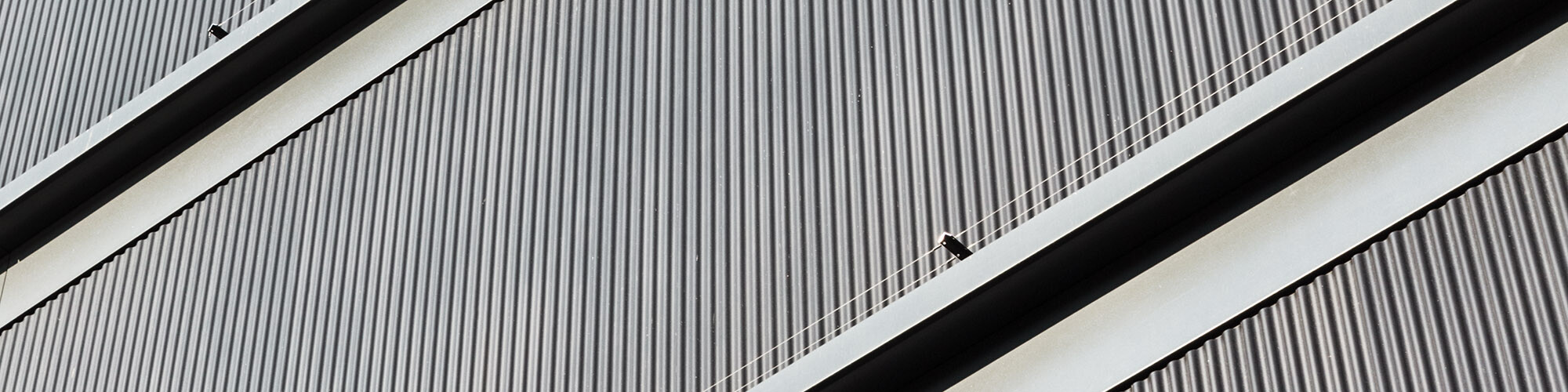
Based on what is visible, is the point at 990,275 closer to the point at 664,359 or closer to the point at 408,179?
the point at 664,359

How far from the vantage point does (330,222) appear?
14281 millimetres

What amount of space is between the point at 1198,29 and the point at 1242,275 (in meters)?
1.73

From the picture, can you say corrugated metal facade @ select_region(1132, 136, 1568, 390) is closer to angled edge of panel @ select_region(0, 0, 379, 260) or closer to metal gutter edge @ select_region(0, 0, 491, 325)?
metal gutter edge @ select_region(0, 0, 491, 325)

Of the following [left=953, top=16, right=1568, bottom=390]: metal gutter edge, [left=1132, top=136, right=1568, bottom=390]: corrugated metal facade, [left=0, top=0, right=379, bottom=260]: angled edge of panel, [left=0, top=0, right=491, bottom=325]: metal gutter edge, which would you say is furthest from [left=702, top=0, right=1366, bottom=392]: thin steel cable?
[left=0, top=0, right=379, bottom=260]: angled edge of panel

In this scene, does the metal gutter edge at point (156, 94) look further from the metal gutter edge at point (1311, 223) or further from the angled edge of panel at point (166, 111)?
the metal gutter edge at point (1311, 223)

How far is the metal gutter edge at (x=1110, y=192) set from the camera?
35.8ft

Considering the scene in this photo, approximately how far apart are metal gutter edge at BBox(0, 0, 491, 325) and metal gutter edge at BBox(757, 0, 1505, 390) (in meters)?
4.97

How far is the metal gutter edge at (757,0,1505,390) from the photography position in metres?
10.9

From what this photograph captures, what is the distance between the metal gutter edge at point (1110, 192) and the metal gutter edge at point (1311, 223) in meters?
0.34

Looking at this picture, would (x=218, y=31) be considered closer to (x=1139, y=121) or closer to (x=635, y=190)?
(x=635, y=190)

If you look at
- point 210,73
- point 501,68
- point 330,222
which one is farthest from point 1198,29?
point 210,73

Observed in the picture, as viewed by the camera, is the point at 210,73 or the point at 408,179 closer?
the point at 408,179

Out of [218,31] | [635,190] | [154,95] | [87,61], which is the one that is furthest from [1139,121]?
[87,61]

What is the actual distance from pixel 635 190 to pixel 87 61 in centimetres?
594
